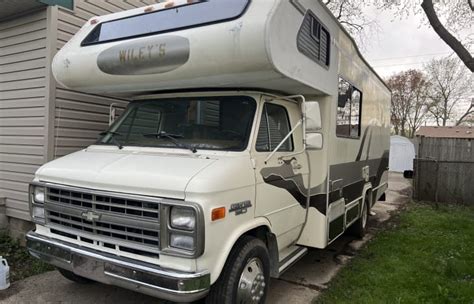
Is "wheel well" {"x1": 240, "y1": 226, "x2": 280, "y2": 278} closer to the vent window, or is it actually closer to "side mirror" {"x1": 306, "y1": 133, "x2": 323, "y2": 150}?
"side mirror" {"x1": 306, "y1": 133, "x2": 323, "y2": 150}

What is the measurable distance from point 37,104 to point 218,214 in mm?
3701

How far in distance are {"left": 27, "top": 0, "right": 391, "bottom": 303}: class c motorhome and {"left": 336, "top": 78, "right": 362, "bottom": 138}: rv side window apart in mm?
243

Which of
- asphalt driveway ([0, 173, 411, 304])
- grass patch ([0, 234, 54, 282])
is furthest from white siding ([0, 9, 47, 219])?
asphalt driveway ([0, 173, 411, 304])

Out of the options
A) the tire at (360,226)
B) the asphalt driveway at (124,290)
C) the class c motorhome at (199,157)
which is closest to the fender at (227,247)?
the class c motorhome at (199,157)

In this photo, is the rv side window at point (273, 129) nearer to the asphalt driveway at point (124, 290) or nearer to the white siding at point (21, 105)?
the asphalt driveway at point (124, 290)

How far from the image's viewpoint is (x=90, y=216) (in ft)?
10.7

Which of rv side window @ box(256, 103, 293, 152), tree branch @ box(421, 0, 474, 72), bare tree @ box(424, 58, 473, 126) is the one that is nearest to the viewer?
rv side window @ box(256, 103, 293, 152)

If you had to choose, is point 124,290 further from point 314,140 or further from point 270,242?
point 314,140

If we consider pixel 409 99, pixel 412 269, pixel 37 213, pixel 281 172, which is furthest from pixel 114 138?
pixel 409 99

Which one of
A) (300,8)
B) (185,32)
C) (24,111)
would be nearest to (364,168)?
(300,8)

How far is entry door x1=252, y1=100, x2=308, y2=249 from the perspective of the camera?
368 centimetres

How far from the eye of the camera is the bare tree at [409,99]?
3966cm

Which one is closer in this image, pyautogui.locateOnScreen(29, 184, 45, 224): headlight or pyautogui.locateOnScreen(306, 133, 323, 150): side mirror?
pyautogui.locateOnScreen(29, 184, 45, 224): headlight

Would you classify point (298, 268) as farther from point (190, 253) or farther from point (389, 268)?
point (190, 253)
